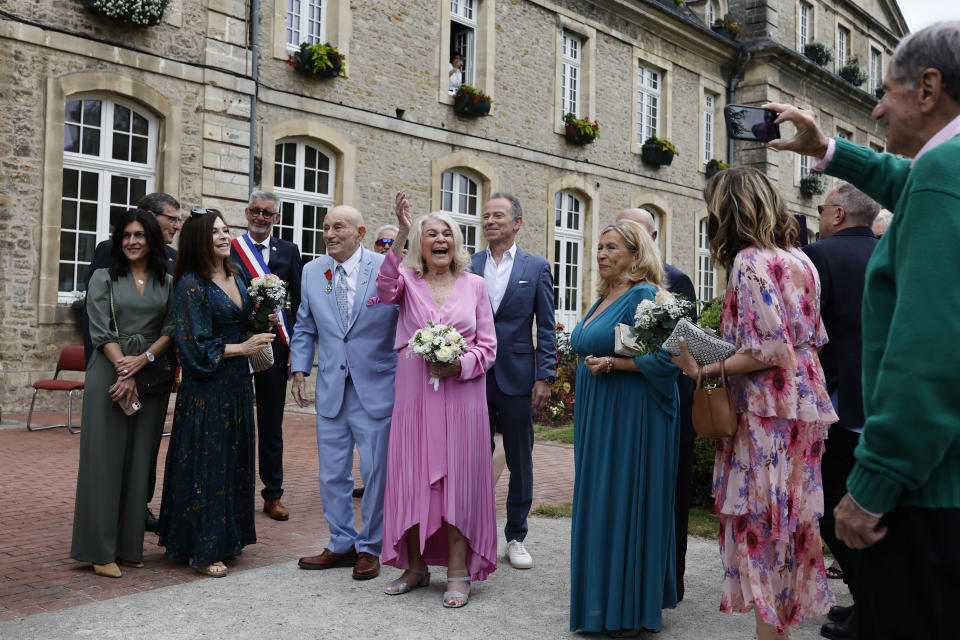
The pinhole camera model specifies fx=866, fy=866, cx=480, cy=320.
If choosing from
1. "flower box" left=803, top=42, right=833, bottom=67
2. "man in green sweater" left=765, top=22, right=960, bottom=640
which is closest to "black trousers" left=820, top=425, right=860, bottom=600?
"man in green sweater" left=765, top=22, right=960, bottom=640

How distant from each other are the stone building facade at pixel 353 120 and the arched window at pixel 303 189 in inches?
1.3

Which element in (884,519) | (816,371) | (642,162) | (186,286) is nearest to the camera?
(884,519)

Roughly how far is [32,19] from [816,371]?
34.7 ft

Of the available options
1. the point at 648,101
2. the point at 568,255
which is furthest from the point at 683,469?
the point at 648,101

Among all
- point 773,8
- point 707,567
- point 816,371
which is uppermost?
point 773,8

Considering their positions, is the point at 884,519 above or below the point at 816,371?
below

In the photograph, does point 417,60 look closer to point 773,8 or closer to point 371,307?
point 371,307

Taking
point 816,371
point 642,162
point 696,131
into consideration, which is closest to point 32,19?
point 816,371

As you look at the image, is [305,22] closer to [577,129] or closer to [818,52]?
[577,129]

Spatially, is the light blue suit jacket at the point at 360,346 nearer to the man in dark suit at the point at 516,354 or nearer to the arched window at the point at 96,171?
the man in dark suit at the point at 516,354

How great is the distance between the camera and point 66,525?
5789mm

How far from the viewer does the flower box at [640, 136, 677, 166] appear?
20594mm

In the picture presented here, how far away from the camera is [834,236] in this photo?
429 cm

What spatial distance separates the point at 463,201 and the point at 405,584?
41.7ft
